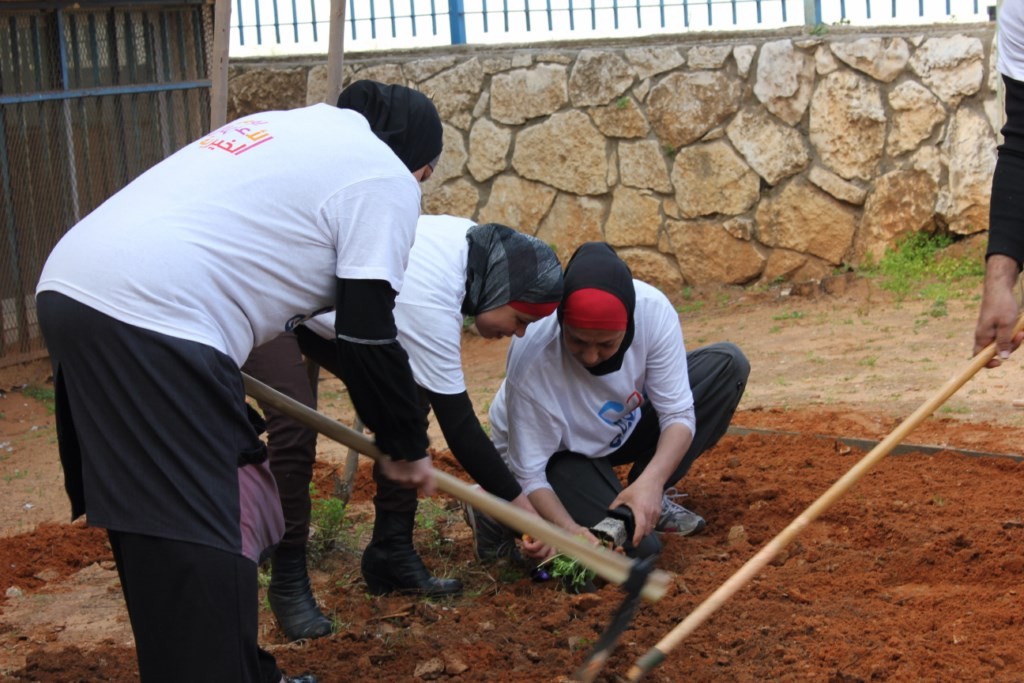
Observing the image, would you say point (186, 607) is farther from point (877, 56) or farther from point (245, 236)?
point (877, 56)

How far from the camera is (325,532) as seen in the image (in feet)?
14.2

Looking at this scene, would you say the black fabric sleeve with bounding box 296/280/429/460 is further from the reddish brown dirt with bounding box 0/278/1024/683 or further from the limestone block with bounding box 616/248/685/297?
the limestone block with bounding box 616/248/685/297

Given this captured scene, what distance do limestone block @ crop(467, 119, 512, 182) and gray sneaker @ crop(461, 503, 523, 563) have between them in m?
5.08

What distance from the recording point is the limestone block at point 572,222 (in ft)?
28.7

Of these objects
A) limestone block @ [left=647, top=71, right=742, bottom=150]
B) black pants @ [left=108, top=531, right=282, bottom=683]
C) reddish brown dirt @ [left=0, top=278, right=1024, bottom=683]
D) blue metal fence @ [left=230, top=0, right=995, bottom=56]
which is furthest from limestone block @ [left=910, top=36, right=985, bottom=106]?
black pants @ [left=108, top=531, right=282, bottom=683]

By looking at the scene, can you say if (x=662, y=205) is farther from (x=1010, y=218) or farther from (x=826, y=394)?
(x=1010, y=218)

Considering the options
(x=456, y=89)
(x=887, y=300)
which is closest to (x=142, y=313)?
(x=887, y=300)

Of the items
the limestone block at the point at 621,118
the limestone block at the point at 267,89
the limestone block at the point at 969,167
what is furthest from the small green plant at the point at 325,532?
the limestone block at the point at 267,89

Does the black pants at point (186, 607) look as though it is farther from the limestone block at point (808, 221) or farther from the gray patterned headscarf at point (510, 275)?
the limestone block at point (808, 221)

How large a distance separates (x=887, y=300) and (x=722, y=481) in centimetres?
341

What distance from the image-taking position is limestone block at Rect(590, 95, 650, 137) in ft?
27.8

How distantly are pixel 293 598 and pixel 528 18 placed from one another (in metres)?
6.09

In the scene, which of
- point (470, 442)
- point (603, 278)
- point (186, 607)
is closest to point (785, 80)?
point (603, 278)

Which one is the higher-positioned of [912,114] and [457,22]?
[457,22]
